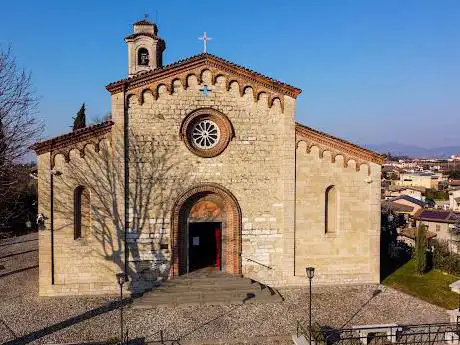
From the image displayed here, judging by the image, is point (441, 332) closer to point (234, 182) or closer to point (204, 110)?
point (234, 182)

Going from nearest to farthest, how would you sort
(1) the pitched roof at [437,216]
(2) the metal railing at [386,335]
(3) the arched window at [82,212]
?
(2) the metal railing at [386,335] < (3) the arched window at [82,212] < (1) the pitched roof at [437,216]

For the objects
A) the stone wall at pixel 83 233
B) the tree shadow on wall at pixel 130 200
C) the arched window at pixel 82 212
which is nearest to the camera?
the stone wall at pixel 83 233

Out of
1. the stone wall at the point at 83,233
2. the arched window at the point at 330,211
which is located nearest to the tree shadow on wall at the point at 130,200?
the stone wall at the point at 83,233

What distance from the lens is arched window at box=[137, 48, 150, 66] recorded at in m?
26.9

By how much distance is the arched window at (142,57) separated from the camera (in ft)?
88.4

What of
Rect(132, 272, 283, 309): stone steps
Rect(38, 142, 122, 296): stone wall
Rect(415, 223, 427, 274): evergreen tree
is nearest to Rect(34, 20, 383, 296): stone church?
Rect(38, 142, 122, 296): stone wall

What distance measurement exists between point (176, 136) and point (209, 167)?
6.96 feet

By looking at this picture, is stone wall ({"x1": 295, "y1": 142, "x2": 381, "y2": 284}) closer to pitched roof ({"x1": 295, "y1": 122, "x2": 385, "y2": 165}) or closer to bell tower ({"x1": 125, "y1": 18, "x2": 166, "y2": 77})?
pitched roof ({"x1": 295, "y1": 122, "x2": 385, "y2": 165})

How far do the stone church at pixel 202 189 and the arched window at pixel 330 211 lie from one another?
0.05m

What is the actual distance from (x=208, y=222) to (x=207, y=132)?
4.41m

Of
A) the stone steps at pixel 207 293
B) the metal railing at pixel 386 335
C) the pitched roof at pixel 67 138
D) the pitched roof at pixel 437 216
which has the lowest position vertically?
the metal railing at pixel 386 335

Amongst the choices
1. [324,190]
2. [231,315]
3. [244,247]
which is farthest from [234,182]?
[231,315]

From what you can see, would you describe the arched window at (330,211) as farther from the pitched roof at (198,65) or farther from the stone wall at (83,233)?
the stone wall at (83,233)

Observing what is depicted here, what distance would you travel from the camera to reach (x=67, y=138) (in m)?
17.7
